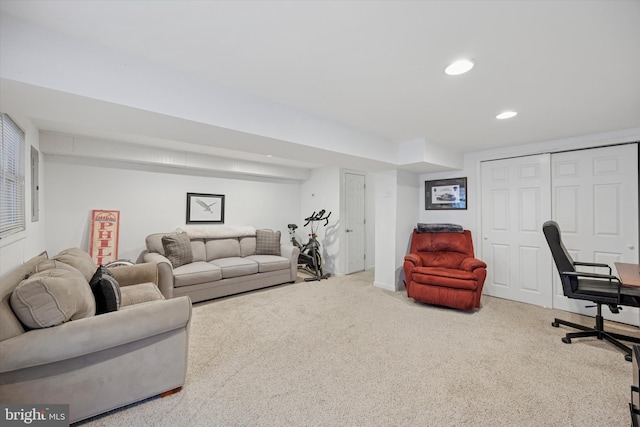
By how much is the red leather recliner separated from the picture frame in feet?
1.77

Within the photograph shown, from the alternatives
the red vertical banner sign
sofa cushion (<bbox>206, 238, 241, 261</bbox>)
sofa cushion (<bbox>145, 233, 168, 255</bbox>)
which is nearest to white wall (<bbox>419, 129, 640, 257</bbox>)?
sofa cushion (<bbox>206, 238, 241, 261</bbox>)

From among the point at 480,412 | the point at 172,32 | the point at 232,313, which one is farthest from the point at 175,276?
the point at 480,412

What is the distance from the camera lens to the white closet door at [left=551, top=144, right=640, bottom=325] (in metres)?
3.00

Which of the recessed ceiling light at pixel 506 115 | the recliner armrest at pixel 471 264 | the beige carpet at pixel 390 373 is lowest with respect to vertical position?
the beige carpet at pixel 390 373

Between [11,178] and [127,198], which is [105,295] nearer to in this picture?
[11,178]

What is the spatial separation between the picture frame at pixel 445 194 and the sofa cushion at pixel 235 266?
3.10 meters

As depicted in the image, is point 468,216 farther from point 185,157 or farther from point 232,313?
point 185,157

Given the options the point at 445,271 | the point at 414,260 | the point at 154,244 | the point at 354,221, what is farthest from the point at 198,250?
the point at 445,271

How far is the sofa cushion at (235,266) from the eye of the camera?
392 centimetres

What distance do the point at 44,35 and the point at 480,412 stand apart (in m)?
3.35

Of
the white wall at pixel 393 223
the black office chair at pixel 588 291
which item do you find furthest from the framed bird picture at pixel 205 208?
the black office chair at pixel 588 291

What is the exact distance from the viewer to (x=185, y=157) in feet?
14.1

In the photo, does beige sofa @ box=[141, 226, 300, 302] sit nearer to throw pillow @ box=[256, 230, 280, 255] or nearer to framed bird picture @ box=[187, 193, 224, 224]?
throw pillow @ box=[256, 230, 280, 255]

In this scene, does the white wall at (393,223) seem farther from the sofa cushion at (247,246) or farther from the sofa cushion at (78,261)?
the sofa cushion at (78,261)
